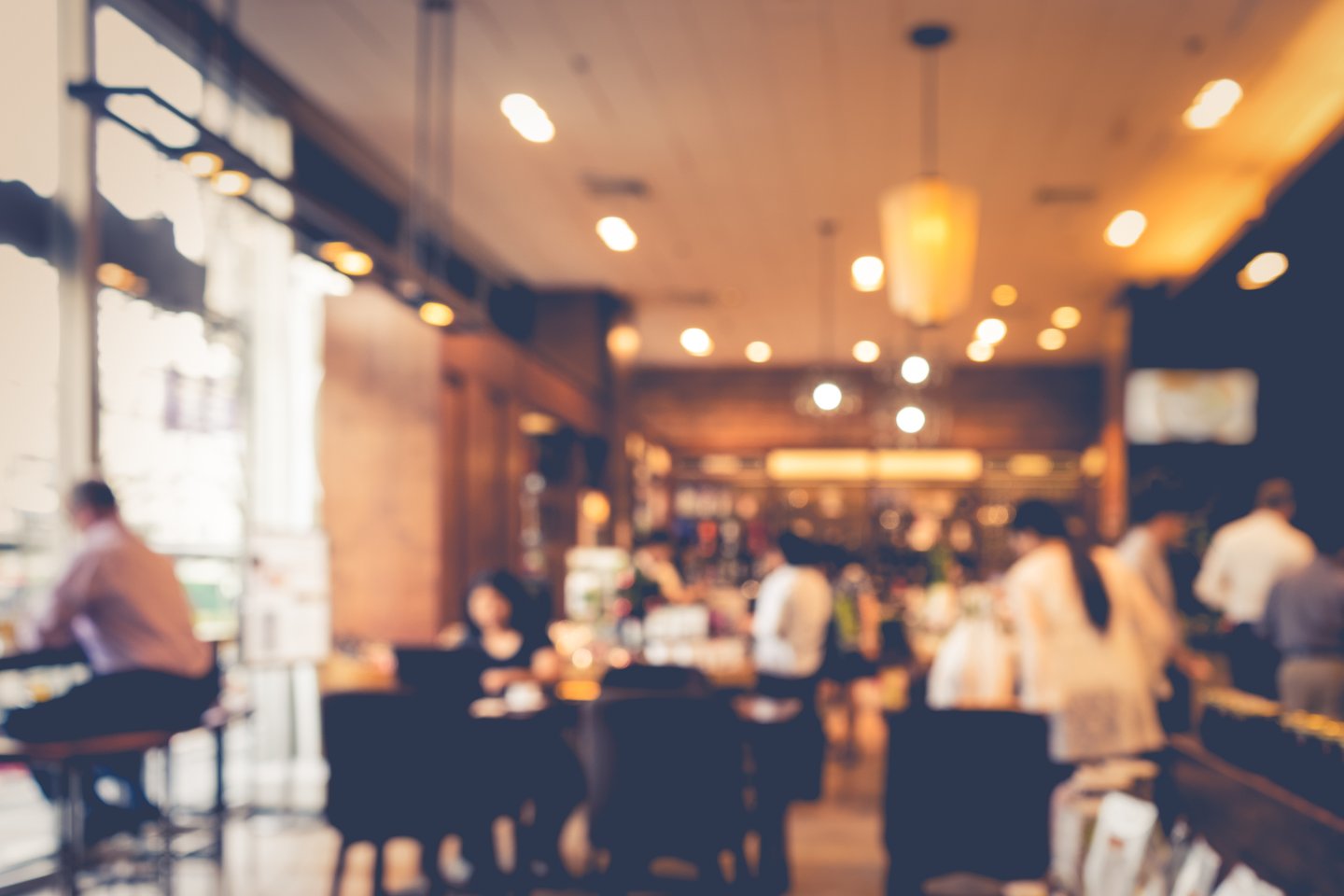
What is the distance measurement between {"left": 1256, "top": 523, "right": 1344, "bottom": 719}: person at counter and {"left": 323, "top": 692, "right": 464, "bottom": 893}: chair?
442 cm

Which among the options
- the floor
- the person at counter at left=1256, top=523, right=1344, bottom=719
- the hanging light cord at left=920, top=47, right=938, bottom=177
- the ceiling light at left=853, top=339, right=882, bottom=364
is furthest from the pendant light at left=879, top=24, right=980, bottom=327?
the ceiling light at left=853, top=339, right=882, bottom=364

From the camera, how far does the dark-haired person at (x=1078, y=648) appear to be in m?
4.15

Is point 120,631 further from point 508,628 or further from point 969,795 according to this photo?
point 969,795

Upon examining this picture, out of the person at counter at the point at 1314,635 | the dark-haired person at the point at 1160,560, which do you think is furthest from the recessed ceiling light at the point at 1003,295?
the person at counter at the point at 1314,635

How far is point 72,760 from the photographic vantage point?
3711 mm

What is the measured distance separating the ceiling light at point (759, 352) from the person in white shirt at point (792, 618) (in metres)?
7.24

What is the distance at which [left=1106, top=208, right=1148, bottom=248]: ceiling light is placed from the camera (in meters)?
8.37

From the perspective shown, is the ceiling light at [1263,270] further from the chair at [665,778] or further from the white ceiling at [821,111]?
the chair at [665,778]

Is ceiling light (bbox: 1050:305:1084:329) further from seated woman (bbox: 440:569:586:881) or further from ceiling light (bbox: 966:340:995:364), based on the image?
seated woman (bbox: 440:569:586:881)

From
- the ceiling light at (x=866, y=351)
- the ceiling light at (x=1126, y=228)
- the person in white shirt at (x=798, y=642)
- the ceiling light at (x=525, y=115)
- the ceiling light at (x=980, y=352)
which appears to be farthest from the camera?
the ceiling light at (x=866, y=351)

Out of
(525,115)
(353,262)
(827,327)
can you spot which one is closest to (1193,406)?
(827,327)

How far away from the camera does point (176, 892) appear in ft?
16.8

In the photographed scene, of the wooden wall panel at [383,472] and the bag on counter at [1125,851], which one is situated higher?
the wooden wall panel at [383,472]

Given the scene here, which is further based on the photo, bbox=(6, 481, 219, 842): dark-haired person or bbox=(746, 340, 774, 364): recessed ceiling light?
bbox=(746, 340, 774, 364): recessed ceiling light
